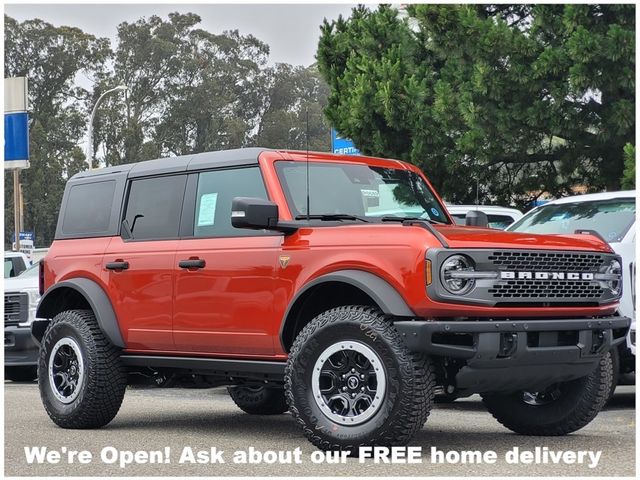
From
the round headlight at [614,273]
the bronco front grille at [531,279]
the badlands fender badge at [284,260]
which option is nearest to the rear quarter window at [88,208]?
the badlands fender badge at [284,260]

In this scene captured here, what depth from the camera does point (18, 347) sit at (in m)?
15.7

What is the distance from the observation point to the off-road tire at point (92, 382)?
31.6 ft

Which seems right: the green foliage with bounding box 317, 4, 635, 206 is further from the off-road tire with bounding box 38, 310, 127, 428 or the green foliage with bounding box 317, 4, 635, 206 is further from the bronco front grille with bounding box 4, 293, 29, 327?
the off-road tire with bounding box 38, 310, 127, 428

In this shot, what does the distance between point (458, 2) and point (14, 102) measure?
11.0 meters

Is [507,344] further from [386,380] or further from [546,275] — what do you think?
[386,380]

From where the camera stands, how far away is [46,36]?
5253 centimetres

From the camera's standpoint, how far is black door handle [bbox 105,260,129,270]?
379 inches

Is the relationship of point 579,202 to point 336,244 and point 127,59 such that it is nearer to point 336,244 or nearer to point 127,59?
point 336,244

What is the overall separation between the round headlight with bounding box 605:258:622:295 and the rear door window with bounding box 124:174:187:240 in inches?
122

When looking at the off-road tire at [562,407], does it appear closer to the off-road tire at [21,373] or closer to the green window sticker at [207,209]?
the green window sticker at [207,209]

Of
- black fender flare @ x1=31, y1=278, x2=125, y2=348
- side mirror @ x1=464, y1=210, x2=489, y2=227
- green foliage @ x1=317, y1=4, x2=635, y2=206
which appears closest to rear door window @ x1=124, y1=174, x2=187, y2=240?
black fender flare @ x1=31, y1=278, x2=125, y2=348

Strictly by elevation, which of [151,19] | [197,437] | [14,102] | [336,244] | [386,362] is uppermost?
[151,19]

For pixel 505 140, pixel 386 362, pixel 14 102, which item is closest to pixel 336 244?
pixel 386 362

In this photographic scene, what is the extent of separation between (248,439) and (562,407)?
214 cm
